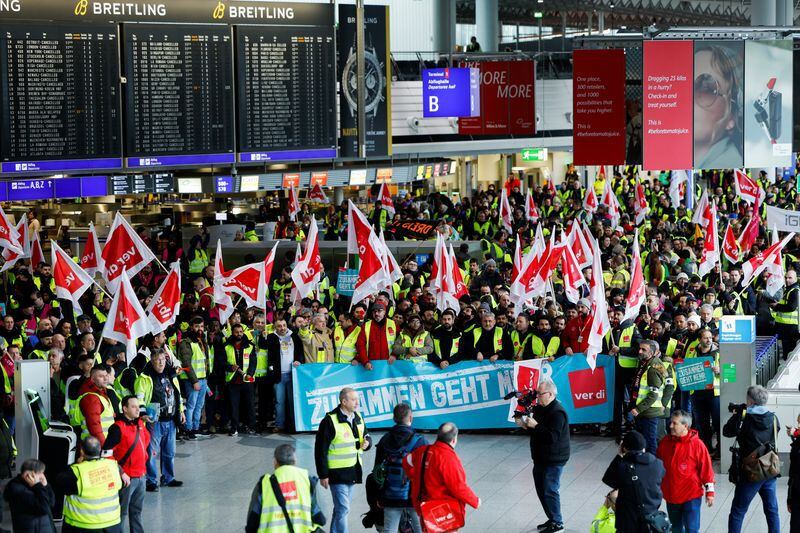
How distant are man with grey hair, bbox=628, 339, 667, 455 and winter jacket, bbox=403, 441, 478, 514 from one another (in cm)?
448

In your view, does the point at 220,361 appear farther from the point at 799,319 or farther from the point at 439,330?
the point at 799,319

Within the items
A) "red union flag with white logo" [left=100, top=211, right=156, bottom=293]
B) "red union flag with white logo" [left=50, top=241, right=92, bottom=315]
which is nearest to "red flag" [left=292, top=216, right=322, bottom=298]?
"red union flag with white logo" [left=100, top=211, right=156, bottom=293]

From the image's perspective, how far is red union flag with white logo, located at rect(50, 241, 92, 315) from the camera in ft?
59.3

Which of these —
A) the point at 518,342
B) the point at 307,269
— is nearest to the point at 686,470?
the point at 518,342

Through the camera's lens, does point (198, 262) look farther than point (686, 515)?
Yes

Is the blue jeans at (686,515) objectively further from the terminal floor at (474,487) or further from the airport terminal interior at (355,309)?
the terminal floor at (474,487)

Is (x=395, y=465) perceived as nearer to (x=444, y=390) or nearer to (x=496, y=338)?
(x=444, y=390)

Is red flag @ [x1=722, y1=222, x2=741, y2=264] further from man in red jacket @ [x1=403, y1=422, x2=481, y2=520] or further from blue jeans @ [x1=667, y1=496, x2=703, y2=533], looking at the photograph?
man in red jacket @ [x1=403, y1=422, x2=481, y2=520]

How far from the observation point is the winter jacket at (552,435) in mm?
12680

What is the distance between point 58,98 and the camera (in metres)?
21.3

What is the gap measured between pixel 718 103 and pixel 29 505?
47.3 ft

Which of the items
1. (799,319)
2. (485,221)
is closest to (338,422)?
(799,319)

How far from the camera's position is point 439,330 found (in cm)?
1731

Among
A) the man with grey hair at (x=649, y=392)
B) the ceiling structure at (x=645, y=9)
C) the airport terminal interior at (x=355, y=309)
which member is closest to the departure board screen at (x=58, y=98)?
the airport terminal interior at (x=355, y=309)
